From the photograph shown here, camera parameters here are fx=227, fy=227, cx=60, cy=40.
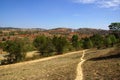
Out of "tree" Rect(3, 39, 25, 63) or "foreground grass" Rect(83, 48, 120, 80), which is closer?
"foreground grass" Rect(83, 48, 120, 80)

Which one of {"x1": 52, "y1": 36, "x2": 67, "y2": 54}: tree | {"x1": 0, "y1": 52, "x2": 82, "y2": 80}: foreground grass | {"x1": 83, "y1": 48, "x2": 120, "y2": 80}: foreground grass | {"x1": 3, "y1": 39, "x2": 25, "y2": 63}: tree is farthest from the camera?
{"x1": 52, "y1": 36, "x2": 67, "y2": 54}: tree

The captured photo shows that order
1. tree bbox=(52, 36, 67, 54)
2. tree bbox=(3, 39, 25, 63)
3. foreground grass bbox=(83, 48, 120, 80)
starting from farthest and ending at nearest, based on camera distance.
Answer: tree bbox=(52, 36, 67, 54) < tree bbox=(3, 39, 25, 63) < foreground grass bbox=(83, 48, 120, 80)

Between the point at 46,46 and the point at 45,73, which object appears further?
the point at 46,46

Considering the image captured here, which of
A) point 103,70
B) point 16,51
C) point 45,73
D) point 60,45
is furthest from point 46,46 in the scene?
point 103,70

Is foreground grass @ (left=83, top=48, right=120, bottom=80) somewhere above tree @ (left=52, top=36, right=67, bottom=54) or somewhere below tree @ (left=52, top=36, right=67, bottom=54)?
above

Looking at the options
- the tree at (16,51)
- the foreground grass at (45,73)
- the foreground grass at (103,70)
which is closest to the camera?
the foreground grass at (103,70)

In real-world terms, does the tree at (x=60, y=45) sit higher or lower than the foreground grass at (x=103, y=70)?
lower

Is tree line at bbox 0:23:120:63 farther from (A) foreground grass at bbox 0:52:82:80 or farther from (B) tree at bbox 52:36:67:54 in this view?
(A) foreground grass at bbox 0:52:82:80

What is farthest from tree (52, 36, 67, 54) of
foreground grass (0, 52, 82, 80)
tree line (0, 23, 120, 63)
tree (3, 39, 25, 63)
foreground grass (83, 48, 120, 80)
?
foreground grass (83, 48, 120, 80)

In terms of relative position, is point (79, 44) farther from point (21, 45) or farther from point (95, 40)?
point (21, 45)

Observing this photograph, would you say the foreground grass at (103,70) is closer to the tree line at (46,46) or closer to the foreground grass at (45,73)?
the foreground grass at (45,73)

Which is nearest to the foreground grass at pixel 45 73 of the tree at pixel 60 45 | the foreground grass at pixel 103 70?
the foreground grass at pixel 103 70

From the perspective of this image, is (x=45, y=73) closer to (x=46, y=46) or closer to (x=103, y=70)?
(x=103, y=70)

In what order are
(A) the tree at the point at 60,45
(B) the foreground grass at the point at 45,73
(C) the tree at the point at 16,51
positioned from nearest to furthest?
1. (B) the foreground grass at the point at 45,73
2. (C) the tree at the point at 16,51
3. (A) the tree at the point at 60,45
